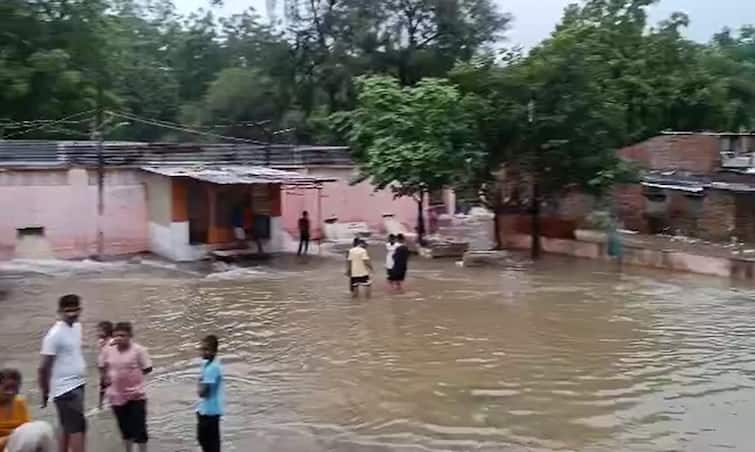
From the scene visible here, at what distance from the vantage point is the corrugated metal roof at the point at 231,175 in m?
23.4

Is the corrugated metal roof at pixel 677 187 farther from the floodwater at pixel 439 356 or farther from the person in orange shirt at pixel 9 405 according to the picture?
the person in orange shirt at pixel 9 405

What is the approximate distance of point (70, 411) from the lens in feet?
25.6

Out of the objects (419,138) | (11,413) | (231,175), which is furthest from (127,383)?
(419,138)

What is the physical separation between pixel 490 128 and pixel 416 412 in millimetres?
15388

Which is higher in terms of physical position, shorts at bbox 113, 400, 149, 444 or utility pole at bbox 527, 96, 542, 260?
utility pole at bbox 527, 96, 542, 260

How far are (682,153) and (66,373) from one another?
2577 centimetres

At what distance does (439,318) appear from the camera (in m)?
16.4

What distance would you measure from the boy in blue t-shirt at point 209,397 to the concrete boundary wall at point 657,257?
50.3 feet

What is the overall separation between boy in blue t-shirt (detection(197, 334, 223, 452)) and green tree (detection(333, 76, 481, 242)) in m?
16.6

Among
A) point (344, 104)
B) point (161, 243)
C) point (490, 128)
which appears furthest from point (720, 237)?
point (344, 104)

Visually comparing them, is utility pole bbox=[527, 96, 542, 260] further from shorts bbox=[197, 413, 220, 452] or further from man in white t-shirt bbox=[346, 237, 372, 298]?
shorts bbox=[197, 413, 220, 452]

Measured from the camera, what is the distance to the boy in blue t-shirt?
26.4 ft

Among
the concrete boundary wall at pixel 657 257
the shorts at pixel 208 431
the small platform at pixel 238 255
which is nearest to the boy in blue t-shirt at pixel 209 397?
the shorts at pixel 208 431

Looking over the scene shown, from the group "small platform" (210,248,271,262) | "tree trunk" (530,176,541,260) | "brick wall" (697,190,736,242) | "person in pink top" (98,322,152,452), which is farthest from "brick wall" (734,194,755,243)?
"person in pink top" (98,322,152,452)
